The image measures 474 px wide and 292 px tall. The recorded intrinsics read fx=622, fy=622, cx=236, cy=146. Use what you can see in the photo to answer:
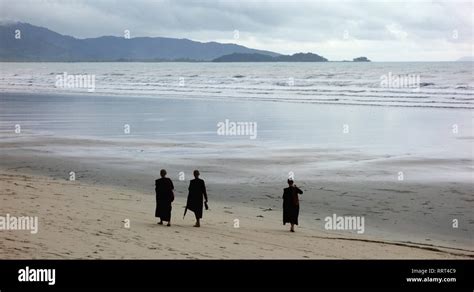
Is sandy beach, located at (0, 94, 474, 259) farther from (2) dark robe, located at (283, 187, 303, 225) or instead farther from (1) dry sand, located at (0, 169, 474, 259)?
(2) dark robe, located at (283, 187, 303, 225)

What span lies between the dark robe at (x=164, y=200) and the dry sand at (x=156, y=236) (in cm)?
30

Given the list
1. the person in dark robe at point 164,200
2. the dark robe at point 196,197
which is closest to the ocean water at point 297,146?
the dark robe at point 196,197

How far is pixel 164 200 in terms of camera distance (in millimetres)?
13547

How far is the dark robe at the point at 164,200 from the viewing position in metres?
13.5

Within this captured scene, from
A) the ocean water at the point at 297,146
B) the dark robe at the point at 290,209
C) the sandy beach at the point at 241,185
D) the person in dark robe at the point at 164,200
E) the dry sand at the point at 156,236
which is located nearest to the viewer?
the dry sand at the point at 156,236

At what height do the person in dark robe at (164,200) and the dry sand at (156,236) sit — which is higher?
the person in dark robe at (164,200)

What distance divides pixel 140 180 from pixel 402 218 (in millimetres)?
8285

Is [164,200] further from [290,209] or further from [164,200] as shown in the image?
[290,209]

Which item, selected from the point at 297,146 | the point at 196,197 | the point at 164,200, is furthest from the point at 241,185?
the point at 297,146

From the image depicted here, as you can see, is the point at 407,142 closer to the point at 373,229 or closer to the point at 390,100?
the point at 373,229

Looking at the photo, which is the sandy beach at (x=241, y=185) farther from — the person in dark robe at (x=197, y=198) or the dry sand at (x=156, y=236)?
the person in dark robe at (x=197, y=198)

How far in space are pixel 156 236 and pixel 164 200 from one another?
1.45 metres
